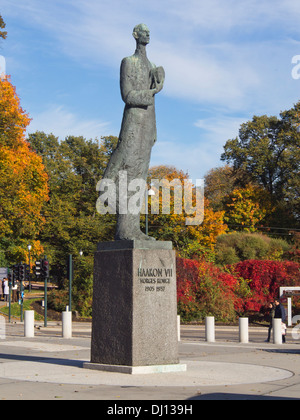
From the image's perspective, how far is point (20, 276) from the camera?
36.6 metres

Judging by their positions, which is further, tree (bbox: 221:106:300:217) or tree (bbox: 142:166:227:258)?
tree (bbox: 221:106:300:217)

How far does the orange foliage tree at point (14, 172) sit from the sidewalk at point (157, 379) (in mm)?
24215

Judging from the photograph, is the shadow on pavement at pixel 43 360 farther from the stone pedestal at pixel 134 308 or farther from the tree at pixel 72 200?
the tree at pixel 72 200

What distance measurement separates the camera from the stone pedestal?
12.0m

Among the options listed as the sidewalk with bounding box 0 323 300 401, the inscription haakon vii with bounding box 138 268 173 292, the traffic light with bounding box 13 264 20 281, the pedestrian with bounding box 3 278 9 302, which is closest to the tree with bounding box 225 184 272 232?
the pedestrian with bounding box 3 278 9 302

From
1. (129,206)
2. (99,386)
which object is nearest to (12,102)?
(129,206)

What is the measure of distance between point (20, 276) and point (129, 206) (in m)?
24.9

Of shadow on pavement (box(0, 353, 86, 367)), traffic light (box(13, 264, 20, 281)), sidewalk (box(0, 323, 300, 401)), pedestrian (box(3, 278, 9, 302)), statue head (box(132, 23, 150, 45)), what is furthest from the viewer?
pedestrian (box(3, 278, 9, 302))

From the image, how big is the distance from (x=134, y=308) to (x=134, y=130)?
3475mm

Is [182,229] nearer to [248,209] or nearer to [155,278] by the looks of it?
[248,209]

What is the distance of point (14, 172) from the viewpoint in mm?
40719

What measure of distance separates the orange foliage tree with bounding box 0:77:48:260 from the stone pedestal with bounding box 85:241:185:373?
28579mm

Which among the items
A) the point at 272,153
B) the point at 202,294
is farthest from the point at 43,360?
the point at 272,153

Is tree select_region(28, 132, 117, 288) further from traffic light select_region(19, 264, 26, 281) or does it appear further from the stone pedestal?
the stone pedestal
